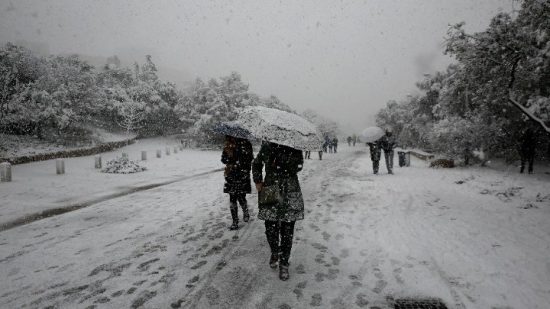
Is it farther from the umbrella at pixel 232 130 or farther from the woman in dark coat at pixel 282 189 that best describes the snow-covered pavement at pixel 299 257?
the umbrella at pixel 232 130

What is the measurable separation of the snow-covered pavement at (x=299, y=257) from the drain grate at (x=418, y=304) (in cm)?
9

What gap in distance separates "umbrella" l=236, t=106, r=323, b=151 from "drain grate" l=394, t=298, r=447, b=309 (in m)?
2.02

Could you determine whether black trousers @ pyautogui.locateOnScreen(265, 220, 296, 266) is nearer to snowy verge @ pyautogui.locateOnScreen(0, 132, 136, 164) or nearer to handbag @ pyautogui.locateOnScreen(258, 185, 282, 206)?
handbag @ pyautogui.locateOnScreen(258, 185, 282, 206)

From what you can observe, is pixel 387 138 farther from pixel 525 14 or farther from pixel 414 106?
pixel 414 106

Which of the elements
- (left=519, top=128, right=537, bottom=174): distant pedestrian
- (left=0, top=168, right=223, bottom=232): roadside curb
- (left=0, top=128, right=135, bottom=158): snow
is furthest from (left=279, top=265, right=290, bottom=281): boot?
(left=0, top=128, right=135, bottom=158): snow

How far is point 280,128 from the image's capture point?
3.79 meters

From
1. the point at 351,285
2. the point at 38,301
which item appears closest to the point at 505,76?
the point at 351,285

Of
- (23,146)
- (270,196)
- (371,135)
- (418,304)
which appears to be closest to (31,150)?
(23,146)

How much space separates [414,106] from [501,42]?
29.1 m

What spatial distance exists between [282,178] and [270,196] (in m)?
0.28

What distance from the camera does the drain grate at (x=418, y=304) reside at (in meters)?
3.53

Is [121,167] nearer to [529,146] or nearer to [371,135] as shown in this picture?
[371,135]

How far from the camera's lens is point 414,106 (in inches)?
1371

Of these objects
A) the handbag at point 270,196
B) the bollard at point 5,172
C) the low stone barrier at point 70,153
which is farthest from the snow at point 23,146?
the handbag at point 270,196
